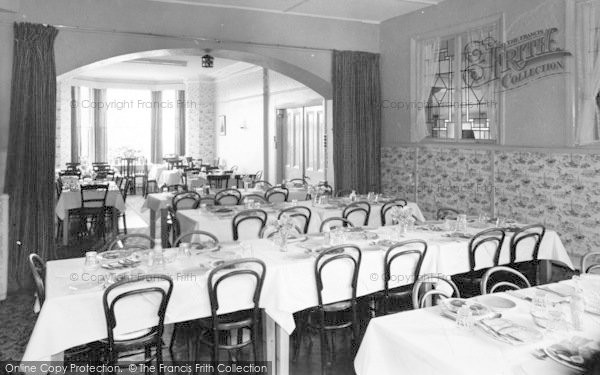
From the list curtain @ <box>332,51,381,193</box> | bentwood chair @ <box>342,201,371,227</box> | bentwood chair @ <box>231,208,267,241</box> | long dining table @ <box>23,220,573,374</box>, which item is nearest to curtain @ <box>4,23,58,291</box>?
bentwood chair @ <box>231,208,267,241</box>

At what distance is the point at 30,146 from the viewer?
6.84 m

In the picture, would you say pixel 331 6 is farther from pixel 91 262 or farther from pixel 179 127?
pixel 179 127

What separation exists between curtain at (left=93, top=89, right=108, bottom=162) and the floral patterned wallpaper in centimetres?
1105

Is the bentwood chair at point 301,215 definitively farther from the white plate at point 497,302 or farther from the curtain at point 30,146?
the white plate at point 497,302

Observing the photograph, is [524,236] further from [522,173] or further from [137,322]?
[137,322]

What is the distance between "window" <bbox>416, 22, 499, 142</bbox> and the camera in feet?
25.9

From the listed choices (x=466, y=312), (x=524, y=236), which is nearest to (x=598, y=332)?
(x=466, y=312)

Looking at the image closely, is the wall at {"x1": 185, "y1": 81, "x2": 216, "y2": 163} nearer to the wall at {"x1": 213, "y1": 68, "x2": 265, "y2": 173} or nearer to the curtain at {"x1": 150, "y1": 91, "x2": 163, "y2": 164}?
the wall at {"x1": 213, "y1": 68, "x2": 265, "y2": 173}

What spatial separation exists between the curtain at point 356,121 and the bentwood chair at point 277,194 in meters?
1.14

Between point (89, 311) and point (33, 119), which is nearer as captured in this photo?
point (89, 311)

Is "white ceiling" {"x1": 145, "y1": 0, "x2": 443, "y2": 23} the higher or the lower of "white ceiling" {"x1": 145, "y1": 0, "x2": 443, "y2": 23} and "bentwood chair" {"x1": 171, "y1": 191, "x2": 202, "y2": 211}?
the higher

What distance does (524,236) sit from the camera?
17.5ft

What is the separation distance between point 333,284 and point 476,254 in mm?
1685

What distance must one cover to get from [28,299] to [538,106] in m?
6.82
